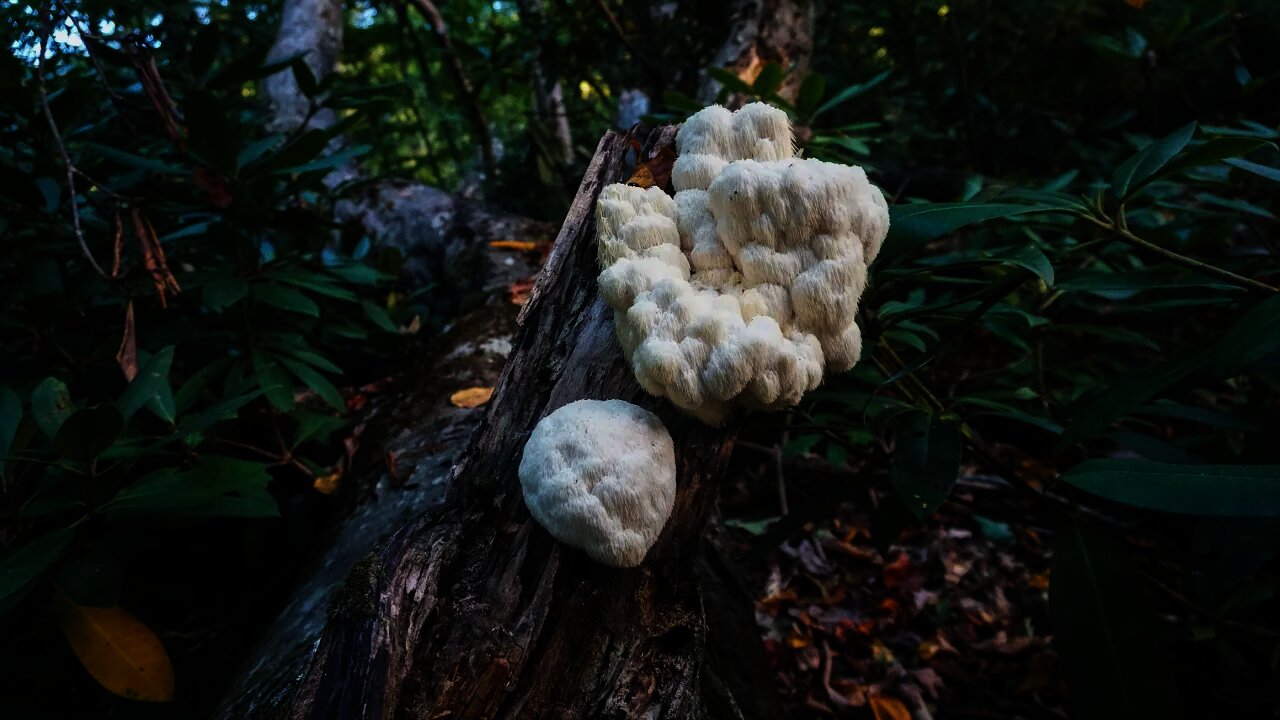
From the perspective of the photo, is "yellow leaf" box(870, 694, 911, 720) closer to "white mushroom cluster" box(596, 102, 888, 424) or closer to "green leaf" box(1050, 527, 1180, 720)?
"green leaf" box(1050, 527, 1180, 720)

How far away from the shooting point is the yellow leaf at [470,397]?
262 cm

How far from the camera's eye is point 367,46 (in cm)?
807

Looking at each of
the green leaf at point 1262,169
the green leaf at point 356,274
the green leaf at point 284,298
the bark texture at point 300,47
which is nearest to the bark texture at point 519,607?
the green leaf at point 284,298

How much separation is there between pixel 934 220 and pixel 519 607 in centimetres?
126

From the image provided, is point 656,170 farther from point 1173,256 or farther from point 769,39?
point 769,39

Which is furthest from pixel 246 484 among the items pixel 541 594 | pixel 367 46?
pixel 367 46

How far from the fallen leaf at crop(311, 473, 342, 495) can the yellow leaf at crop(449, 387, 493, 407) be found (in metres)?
0.63

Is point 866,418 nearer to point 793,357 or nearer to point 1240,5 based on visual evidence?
point 793,357

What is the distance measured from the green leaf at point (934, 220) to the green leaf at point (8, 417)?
2.34 metres

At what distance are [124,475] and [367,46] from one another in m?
8.07

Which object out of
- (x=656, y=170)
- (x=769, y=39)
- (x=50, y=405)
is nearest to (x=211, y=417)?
(x=50, y=405)

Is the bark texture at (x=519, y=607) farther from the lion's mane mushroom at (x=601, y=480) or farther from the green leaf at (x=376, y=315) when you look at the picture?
the green leaf at (x=376, y=315)

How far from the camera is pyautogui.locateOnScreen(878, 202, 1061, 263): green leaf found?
55.0 inches

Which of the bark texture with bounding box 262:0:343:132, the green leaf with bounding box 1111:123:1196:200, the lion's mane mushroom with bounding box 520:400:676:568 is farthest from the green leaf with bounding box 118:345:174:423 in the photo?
the bark texture with bounding box 262:0:343:132
